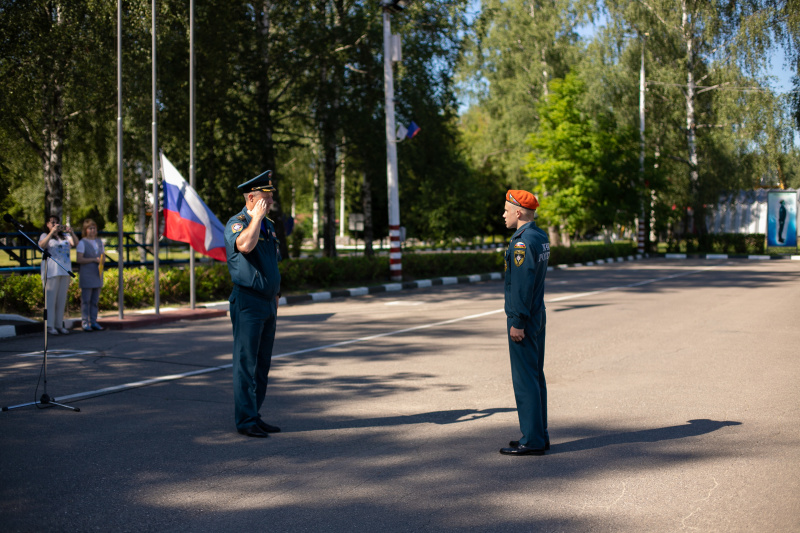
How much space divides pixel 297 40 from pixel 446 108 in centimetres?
801

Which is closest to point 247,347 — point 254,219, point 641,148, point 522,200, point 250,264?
point 250,264

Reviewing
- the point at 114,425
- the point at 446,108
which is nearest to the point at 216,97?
the point at 446,108

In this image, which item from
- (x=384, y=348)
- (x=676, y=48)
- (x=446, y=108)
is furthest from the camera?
(x=676, y=48)

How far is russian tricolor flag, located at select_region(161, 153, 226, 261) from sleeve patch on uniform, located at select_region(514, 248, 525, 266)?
8.72 meters

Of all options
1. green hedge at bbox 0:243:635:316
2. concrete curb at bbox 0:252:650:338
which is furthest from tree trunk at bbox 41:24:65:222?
concrete curb at bbox 0:252:650:338

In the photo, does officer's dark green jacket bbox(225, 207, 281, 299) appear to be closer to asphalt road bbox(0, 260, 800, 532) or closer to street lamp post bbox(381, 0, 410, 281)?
asphalt road bbox(0, 260, 800, 532)

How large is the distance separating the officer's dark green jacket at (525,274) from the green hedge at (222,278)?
10.9 meters

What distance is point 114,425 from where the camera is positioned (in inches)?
231

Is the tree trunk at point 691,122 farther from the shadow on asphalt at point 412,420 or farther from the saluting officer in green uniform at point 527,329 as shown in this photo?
the saluting officer in green uniform at point 527,329

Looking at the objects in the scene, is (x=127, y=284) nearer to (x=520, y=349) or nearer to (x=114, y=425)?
(x=114, y=425)

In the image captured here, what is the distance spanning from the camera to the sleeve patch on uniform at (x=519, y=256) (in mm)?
5090

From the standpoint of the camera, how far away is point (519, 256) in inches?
201

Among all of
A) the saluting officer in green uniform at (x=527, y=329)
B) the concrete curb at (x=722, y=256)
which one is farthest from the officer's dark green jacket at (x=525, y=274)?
the concrete curb at (x=722, y=256)

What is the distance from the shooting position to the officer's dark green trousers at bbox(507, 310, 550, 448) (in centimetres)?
509
